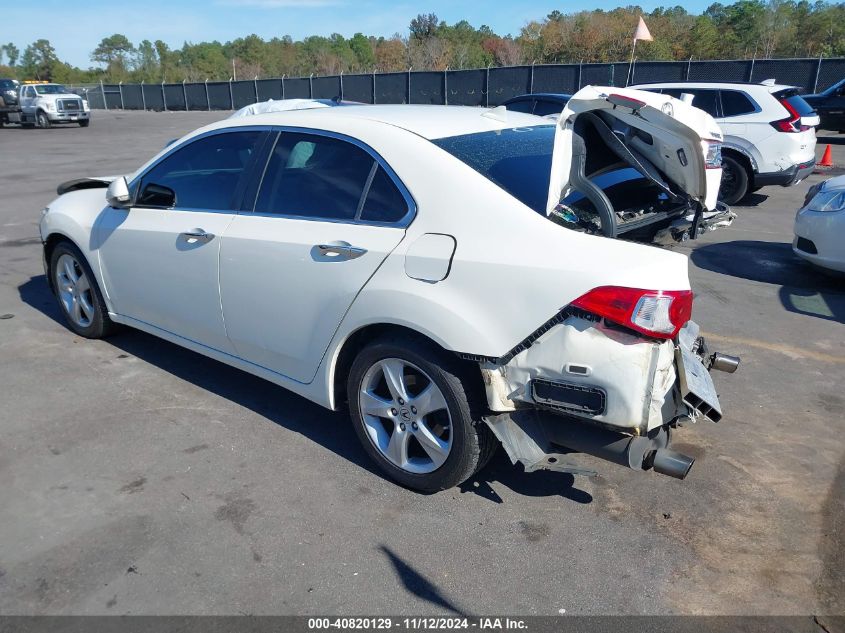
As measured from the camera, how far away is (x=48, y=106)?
2998cm

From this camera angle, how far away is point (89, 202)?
16.6 ft

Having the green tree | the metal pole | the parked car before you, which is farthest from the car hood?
the green tree

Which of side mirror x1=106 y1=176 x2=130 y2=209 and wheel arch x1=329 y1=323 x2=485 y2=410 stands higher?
side mirror x1=106 y1=176 x2=130 y2=209

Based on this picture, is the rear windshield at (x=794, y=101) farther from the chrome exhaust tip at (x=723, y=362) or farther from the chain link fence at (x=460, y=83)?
the chrome exhaust tip at (x=723, y=362)

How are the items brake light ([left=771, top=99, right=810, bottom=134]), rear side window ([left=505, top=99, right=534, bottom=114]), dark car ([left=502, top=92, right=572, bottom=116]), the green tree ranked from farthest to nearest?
the green tree
rear side window ([left=505, top=99, right=534, bottom=114])
dark car ([left=502, top=92, right=572, bottom=116])
brake light ([left=771, top=99, right=810, bottom=134])

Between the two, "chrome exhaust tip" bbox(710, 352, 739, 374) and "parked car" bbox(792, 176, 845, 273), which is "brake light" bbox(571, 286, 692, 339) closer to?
"chrome exhaust tip" bbox(710, 352, 739, 374)

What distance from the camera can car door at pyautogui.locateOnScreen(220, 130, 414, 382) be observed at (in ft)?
10.9

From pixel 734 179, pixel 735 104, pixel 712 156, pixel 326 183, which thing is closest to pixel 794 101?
pixel 735 104

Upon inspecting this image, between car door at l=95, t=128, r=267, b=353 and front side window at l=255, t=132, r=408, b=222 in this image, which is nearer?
front side window at l=255, t=132, r=408, b=222

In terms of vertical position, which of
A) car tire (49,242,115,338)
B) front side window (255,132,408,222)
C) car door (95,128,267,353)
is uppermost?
front side window (255,132,408,222)

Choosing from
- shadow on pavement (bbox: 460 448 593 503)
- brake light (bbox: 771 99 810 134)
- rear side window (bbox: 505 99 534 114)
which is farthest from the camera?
rear side window (bbox: 505 99 534 114)

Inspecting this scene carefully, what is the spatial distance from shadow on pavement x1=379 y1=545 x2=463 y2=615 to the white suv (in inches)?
371

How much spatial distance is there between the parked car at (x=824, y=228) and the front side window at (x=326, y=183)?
189 inches

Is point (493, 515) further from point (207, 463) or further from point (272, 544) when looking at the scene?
point (207, 463)
